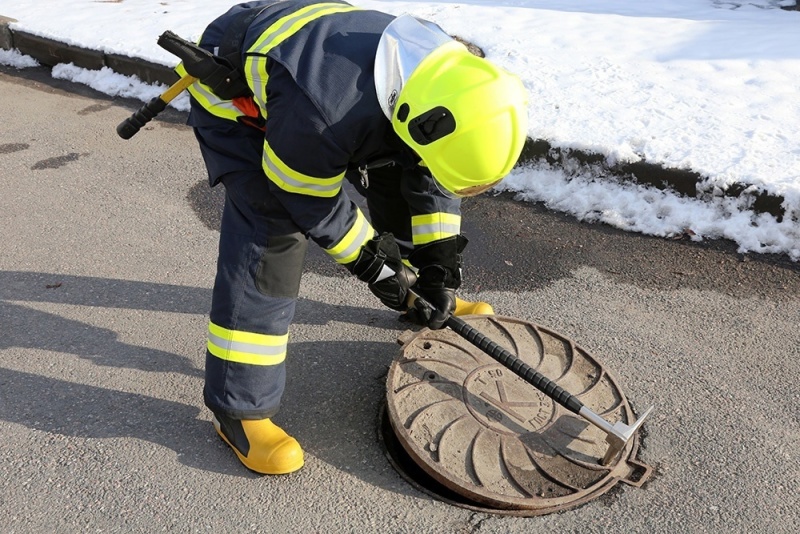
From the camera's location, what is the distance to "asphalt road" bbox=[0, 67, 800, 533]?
2316mm

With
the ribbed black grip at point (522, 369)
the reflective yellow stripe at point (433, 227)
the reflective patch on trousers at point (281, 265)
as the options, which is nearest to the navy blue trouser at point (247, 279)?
the reflective patch on trousers at point (281, 265)

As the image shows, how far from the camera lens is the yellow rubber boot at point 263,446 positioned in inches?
94.1

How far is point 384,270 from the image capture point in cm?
241

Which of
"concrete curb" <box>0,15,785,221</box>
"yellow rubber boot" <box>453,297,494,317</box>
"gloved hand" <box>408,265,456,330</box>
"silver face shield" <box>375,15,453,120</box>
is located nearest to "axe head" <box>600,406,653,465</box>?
"gloved hand" <box>408,265,456,330</box>

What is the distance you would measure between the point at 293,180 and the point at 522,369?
102 centimetres

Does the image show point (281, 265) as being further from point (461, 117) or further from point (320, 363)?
point (461, 117)

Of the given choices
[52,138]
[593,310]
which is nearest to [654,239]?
[593,310]

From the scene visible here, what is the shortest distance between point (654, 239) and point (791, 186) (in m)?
0.70

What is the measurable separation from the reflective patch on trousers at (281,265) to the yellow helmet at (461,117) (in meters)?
0.61

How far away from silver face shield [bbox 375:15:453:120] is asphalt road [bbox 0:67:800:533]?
4.02 ft

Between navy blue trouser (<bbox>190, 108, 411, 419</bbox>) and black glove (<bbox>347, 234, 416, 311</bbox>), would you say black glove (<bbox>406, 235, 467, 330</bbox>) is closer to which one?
black glove (<bbox>347, 234, 416, 311</bbox>)

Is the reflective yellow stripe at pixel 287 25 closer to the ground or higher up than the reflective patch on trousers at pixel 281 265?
higher up

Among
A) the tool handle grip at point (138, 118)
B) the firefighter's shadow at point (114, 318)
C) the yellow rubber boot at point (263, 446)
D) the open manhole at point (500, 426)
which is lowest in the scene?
the firefighter's shadow at point (114, 318)

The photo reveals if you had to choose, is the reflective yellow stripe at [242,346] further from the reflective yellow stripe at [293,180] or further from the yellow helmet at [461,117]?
the yellow helmet at [461,117]
